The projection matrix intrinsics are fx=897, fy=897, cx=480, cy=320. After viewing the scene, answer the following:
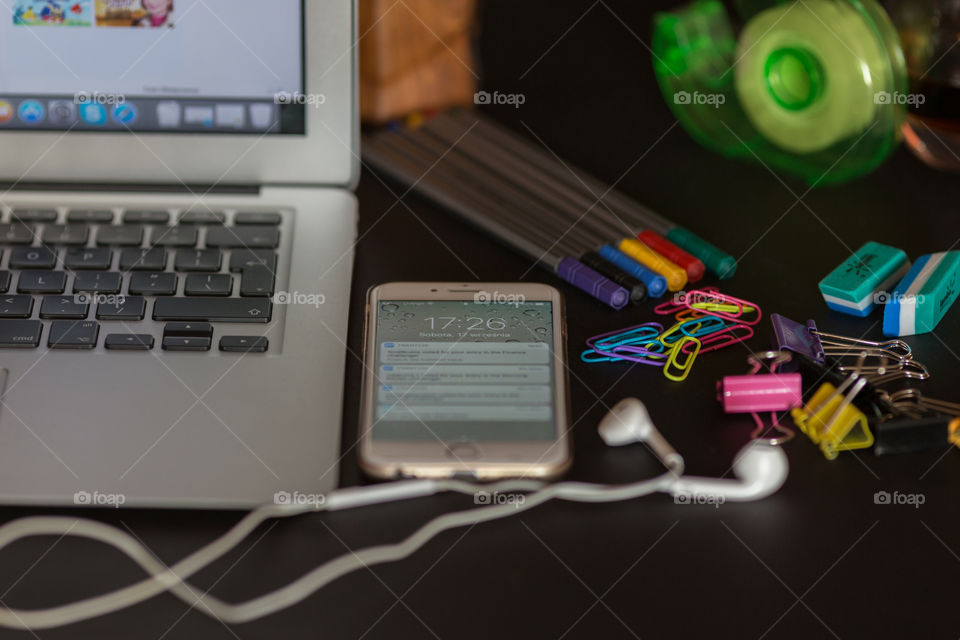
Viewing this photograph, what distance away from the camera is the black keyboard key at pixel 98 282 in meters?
0.62

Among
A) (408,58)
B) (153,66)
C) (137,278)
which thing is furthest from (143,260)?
(408,58)

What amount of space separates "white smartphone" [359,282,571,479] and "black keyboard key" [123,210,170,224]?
0.58 feet

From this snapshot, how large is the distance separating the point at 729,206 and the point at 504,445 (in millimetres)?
375

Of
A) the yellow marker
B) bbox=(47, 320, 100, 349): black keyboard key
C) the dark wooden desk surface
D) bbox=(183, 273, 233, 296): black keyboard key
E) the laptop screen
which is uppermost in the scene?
the laptop screen

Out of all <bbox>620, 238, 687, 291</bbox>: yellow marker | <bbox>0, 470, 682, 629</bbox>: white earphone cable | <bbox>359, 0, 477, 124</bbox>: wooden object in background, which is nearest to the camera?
<bbox>0, 470, 682, 629</bbox>: white earphone cable

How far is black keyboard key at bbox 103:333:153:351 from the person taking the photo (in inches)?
23.2

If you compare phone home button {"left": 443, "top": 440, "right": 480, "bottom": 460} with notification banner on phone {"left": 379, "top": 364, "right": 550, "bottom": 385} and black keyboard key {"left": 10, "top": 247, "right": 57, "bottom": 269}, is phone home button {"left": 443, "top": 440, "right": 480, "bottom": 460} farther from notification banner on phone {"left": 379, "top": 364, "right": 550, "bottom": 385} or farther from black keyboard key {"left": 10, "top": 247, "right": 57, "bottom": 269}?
black keyboard key {"left": 10, "top": 247, "right": 57, "bottom": 269}

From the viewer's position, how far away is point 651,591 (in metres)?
0.49

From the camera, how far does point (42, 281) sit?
622 mm

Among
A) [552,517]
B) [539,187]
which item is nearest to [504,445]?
[552,517]

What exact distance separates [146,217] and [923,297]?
58cm

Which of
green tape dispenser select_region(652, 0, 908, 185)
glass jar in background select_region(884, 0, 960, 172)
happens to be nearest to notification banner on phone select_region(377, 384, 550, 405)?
green tape dispenser select_region(652, 0, 908, 185)

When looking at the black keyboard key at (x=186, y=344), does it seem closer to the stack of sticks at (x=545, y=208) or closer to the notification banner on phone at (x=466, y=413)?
the notification banner on phone at (x=466, y=413)

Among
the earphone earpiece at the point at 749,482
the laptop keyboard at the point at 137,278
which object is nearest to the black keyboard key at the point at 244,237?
the laptop keyboard at the point at 137,278
